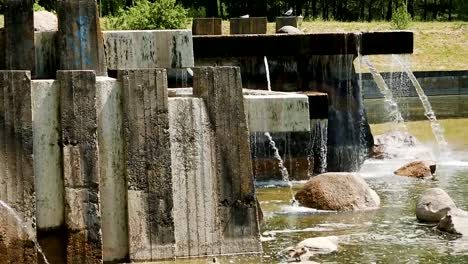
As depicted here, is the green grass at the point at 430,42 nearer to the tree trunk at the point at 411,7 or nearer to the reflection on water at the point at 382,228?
the tree trunk at the point at 411,7

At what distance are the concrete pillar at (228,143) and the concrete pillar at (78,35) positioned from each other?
1.56 meters

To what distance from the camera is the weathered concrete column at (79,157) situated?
433 inches

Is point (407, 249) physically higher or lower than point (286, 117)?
lower

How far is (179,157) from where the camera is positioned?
37.7ft

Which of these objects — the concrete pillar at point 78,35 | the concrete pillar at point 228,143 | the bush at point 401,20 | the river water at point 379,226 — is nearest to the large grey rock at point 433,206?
the river water at point 379,226

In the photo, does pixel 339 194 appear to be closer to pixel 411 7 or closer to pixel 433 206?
pixel 433 206

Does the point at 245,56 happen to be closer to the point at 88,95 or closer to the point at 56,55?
the point at 56,55

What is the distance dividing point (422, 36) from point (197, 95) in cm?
3991

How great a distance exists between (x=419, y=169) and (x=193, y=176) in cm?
842

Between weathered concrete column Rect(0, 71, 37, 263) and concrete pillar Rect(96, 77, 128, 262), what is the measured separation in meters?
0.72

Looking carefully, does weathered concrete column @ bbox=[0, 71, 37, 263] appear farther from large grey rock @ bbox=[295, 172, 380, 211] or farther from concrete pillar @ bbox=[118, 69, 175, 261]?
large grey rock @ bbox=[295, 172, 380, 211]

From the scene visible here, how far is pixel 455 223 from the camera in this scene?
13375mm

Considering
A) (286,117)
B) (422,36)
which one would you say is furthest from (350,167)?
(422,36)

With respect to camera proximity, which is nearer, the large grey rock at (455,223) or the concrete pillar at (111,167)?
the concrete pillar at (111,167)
